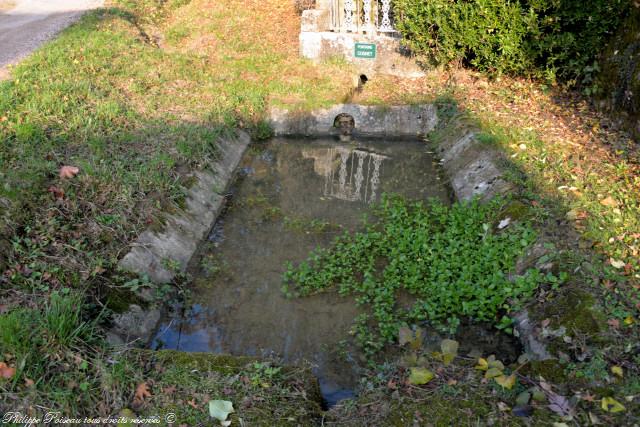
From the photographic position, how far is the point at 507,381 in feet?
13.7

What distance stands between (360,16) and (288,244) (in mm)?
6835

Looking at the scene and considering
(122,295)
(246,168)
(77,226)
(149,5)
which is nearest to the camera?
(122,295)

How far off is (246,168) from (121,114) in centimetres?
239

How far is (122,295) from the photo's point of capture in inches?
232

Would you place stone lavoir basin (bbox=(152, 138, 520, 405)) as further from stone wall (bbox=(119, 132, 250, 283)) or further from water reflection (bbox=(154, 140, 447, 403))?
stone wall (bbox=(119, 132, 250, 283))

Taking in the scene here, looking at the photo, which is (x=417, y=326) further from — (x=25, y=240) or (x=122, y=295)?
(x=25, y=240)

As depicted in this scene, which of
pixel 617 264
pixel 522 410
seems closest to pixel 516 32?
pixel 617 264

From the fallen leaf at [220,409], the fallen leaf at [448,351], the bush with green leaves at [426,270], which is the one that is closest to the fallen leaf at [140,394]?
the fallen leaf at [220,409]

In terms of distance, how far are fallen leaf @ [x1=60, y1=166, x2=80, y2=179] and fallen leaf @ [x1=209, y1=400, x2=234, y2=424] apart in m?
4.18

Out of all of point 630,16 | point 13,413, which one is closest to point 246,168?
point 13,413

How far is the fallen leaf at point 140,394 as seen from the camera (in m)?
4.51

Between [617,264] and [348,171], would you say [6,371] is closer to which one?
[617,264]

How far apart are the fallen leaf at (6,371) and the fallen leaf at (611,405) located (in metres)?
4.90

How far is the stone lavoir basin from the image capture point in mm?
5859
